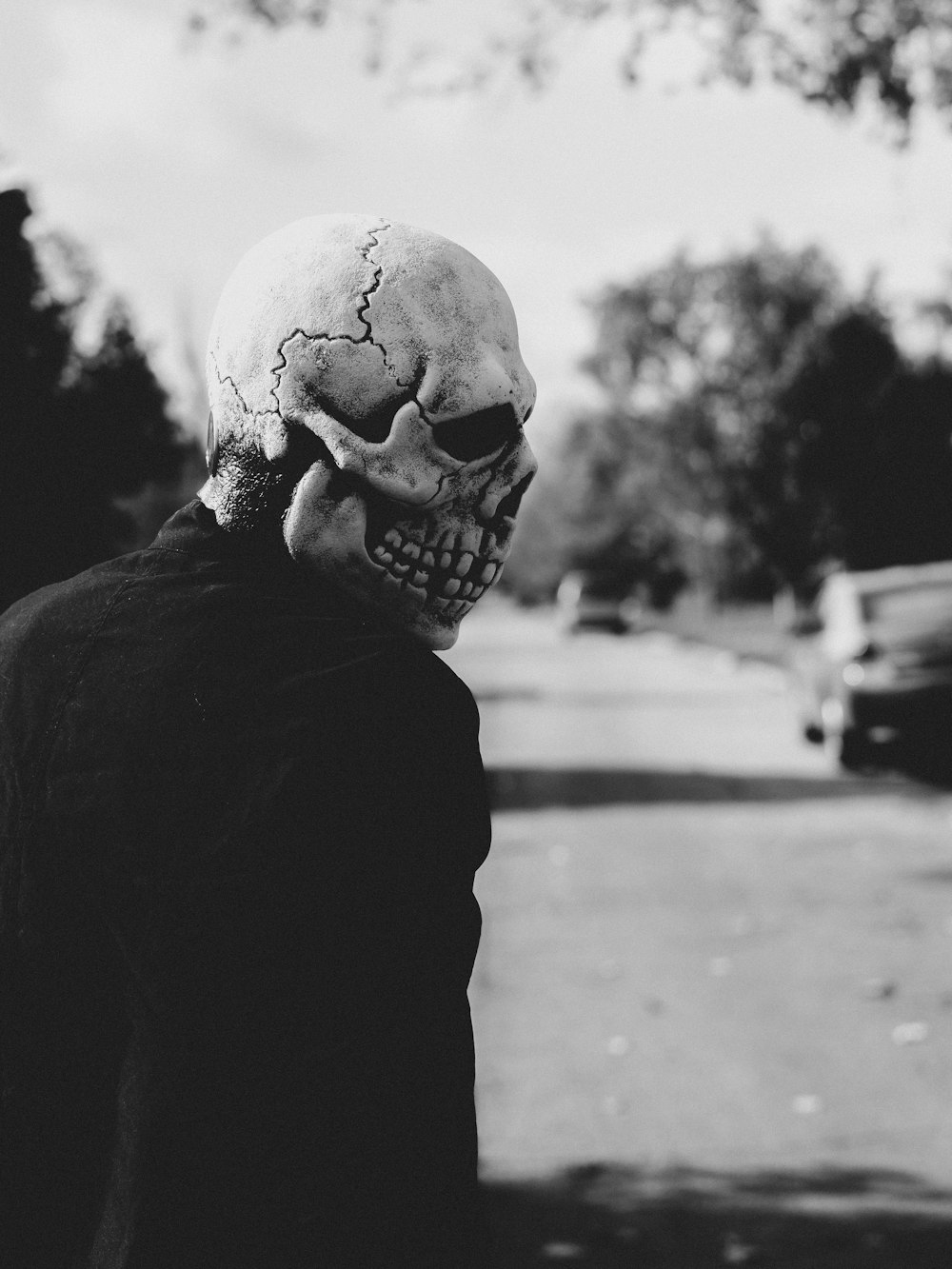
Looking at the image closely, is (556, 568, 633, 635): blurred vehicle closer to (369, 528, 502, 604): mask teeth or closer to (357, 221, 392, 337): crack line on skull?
(369, 528, 502, 604): mask teeth

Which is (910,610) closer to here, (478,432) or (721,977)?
(721,977)

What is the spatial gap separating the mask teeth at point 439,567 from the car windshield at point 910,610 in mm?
12535

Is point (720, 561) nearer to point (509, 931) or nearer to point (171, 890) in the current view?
point (509, 931)

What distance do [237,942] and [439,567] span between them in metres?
0.48

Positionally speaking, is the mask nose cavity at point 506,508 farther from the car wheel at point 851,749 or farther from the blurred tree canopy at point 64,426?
the car wheel at point 851,749

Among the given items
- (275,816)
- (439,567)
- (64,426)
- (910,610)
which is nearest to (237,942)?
(275,816)

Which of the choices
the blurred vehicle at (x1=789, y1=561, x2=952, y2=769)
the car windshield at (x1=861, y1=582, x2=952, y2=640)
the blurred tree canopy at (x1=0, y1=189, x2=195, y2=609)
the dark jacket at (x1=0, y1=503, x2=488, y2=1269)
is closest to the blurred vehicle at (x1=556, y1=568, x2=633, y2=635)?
the blurred vehicle at (x1=789, y1=561, x2=952, y2=769)

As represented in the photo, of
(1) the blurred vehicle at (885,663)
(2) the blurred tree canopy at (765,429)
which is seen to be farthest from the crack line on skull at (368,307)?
(2) the blurred tree canopy at (765,429)

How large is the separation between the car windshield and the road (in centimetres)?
140

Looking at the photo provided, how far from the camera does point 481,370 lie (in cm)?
158

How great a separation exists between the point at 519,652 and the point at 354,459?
133 feet


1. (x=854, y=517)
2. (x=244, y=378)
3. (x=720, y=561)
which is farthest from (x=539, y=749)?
(x=720, y=561)

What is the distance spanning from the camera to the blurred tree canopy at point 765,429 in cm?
3762

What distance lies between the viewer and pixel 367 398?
1562 mm
